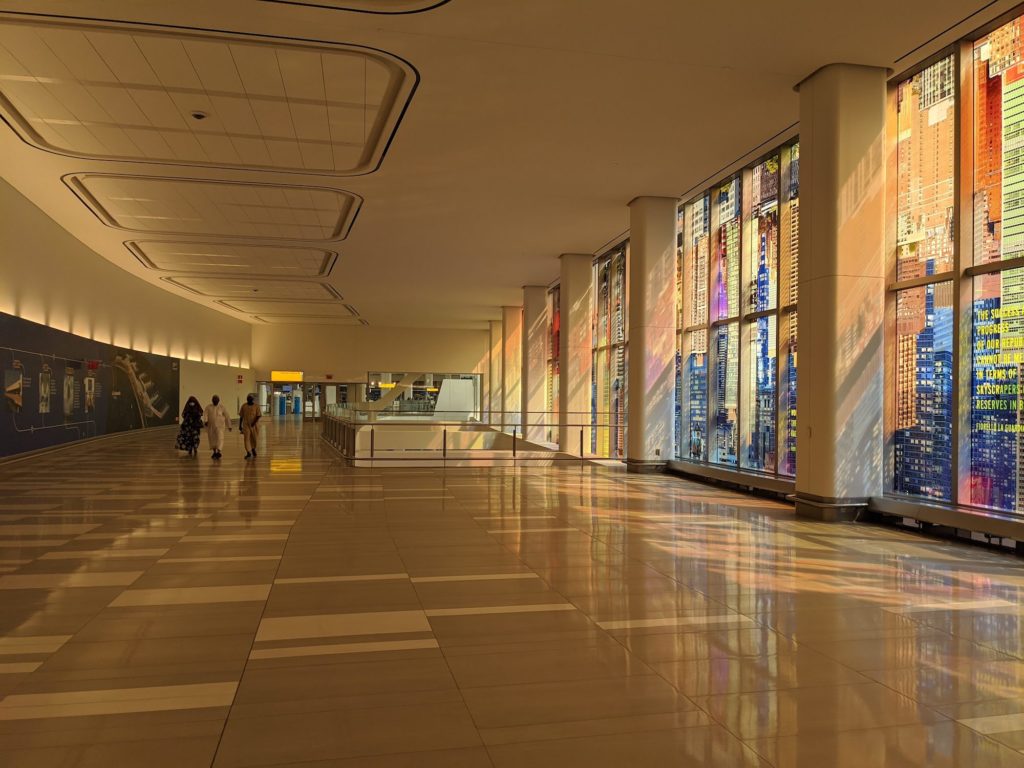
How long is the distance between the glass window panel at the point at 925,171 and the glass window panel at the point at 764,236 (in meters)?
2.97

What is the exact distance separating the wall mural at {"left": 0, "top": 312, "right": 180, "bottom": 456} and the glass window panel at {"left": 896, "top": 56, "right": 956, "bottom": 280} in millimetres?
→ 14823

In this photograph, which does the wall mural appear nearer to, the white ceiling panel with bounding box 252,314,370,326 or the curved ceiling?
the curved ceiling

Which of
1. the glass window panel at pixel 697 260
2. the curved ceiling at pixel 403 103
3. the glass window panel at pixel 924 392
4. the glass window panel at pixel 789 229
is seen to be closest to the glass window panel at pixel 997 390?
Answer: the glass window panel at pixel 924 392

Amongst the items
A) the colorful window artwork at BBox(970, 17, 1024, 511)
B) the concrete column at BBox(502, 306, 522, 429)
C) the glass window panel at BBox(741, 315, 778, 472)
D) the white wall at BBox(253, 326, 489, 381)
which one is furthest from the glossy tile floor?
the white wall at BBox(253, 326, 489, 381)

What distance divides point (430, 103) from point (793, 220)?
237 inches

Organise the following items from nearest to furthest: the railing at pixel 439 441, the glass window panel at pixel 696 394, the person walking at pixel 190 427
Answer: the glass window panel at pixel 696 394 < the railing at pixel 439 441 < the person walking at pixel 190 427

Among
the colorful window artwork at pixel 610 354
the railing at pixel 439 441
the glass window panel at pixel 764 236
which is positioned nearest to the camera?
the glass window panel at pixel 764 236

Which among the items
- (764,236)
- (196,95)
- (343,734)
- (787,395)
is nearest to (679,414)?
(787,395)

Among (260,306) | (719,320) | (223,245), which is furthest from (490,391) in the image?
(719,320)

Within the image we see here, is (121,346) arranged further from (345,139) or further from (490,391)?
(490,391)

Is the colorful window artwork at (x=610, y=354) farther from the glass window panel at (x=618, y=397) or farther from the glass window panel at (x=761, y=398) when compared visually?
the glass window panel at (x=761, y=398)

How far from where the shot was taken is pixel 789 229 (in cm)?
1180

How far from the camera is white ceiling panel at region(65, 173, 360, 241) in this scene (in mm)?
13828

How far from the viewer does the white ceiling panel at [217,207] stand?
1383cm
